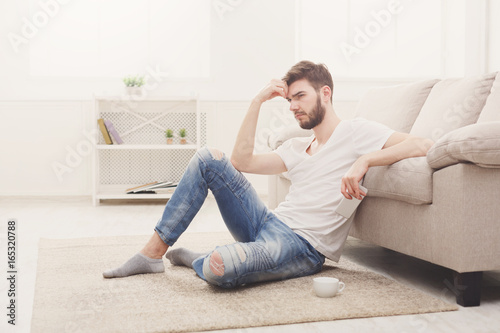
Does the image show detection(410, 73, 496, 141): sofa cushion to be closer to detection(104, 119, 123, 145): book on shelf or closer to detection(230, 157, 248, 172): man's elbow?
detection(230, 157, 248, 172): man's elbow

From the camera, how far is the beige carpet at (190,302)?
1.51m

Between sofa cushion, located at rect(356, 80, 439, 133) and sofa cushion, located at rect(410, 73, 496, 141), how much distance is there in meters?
0.13

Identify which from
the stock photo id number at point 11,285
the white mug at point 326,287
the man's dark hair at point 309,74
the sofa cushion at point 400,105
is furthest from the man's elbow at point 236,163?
the sofa cushion at point 400,105

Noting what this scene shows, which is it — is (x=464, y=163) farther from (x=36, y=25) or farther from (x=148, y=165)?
(x=36, y=25)

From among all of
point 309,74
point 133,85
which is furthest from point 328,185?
point 133,85

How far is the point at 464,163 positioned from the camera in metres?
1.65

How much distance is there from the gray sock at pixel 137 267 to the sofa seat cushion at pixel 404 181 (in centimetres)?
88

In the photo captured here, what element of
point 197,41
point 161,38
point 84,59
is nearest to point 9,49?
point 84,59

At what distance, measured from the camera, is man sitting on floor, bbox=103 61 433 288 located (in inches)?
74.6

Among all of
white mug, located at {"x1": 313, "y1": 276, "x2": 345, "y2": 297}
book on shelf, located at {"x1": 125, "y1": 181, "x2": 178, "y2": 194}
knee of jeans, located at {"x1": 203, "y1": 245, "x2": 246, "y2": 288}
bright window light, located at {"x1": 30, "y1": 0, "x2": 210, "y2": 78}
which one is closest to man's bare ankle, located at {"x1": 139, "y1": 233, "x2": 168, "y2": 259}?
knee of jeans, located at {"x1": 203, "y1": 245, "x2": 246, "y2": 288}

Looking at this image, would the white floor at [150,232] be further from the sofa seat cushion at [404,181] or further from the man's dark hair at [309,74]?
the man's dark hair at [309,74]

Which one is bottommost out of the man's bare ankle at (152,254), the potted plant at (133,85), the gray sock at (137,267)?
the gray sock at (137,267)

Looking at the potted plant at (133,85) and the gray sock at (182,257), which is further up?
the potted plant at (133,85)

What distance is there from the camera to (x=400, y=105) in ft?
8.80
